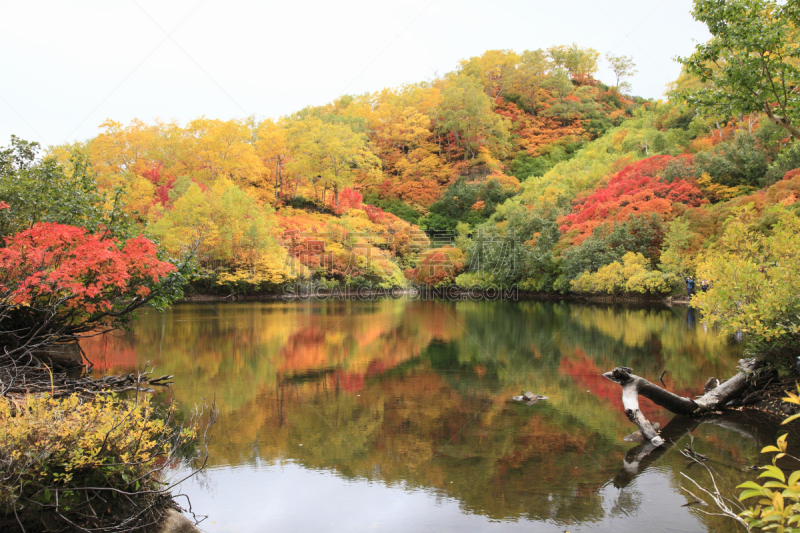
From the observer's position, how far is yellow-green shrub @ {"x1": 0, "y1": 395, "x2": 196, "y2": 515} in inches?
135

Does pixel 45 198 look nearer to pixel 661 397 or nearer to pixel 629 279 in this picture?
pixel 661 397

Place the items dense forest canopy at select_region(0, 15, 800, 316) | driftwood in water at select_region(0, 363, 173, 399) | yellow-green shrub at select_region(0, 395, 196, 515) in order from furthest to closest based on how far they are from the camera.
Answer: dense forest canopy at select_region(0, 15, 800, 316), driftwood in water at select_region(0, 363, 173, 399), yellow-green shrub at select_region(0, 395, 196, 515)

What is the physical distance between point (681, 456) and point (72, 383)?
776cm

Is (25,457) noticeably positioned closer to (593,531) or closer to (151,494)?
(151,494)

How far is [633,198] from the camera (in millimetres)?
29578

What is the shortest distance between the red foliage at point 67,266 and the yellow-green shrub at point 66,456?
2.68m

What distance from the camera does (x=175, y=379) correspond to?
394 inches

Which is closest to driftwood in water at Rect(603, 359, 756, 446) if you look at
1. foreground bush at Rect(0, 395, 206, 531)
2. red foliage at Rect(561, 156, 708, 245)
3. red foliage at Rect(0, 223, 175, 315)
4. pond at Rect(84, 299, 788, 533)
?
pond at Rect(84, 299, 788, 533)

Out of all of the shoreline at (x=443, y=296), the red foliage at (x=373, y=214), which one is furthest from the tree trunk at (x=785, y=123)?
the red foliage at (x=373, y=214)

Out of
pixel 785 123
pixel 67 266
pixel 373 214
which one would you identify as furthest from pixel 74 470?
pixel 373 214

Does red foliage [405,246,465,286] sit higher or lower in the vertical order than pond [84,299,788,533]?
higher

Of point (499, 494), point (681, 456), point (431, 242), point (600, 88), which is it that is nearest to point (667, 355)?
point (681, 456)

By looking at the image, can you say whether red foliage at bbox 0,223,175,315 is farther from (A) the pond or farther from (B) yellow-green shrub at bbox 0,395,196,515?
(B) yellow-green shrub at bbox 0,395,196,515

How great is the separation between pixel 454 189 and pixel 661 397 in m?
44.2
